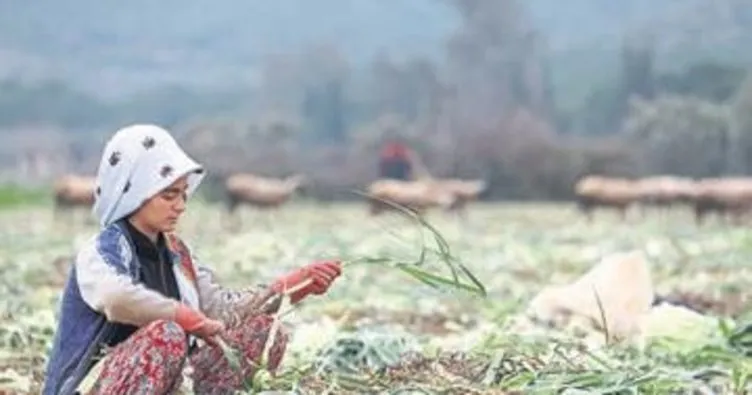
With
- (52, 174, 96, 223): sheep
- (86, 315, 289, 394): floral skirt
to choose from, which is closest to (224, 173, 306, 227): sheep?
(52, 174, 96, 223): sheep

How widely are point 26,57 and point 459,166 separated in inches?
600

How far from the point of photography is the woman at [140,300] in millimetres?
4879

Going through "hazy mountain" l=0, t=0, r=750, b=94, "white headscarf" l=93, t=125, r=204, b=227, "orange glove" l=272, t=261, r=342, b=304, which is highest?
"white headscarf" l=93, t=125, r=204, b=227

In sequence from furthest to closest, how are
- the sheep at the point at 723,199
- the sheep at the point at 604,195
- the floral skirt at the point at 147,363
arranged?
the sheep at the point at 604,195 < the sheep at the point at 723,199 < the floral skirt at the point at 147,363

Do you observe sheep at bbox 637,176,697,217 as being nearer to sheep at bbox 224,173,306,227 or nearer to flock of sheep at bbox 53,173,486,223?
flock of sheep at bbox 53,173,486,223

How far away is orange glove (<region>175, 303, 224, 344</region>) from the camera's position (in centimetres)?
500

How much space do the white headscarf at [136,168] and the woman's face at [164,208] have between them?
3cm

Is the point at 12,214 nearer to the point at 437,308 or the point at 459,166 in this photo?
the point at 459,166

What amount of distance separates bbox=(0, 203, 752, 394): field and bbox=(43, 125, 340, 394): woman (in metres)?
0.23

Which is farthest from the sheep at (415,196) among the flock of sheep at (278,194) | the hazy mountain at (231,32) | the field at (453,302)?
the hazy mountain at (231,32)

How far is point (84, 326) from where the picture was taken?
5043mm

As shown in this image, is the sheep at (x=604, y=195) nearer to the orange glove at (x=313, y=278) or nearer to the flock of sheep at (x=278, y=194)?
the flock of sheep at (x=278, y=194)

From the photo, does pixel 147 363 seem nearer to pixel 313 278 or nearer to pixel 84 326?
pixel 84 326

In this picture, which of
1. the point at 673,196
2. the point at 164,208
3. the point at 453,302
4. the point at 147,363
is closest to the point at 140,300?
the point at 147,363
